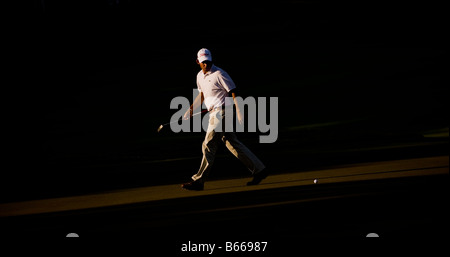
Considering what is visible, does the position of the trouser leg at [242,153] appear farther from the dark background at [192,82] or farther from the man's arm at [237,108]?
the dark background at [192,82]

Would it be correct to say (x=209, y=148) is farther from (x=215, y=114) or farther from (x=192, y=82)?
(x=192, y=82)

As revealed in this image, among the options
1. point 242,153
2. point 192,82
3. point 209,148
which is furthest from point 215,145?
point 192,82

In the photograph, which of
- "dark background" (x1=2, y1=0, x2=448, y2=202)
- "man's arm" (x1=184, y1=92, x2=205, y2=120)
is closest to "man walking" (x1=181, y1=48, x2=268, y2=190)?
"man's arm" (x1=184, y1=92, x2=205, y2=120)

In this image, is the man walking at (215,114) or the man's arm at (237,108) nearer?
the man's arm at (237,108)

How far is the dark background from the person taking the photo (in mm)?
12242

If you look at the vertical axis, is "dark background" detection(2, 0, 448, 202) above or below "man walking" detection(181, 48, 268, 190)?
above

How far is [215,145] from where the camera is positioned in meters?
9.23

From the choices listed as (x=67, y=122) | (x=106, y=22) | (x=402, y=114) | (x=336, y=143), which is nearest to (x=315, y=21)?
(x=106, y=22)

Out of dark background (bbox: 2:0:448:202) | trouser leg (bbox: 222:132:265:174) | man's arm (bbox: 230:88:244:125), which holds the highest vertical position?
dark background (bbox: 2:0:448:202)

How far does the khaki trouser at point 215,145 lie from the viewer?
906 centimetres

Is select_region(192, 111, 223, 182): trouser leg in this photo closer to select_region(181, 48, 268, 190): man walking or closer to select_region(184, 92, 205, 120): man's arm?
select_region(181, 48, 268, 190): man walking

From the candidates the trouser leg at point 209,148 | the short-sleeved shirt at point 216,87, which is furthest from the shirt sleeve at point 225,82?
the trouser leg at point 209,148

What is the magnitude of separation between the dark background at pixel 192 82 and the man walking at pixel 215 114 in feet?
4.35

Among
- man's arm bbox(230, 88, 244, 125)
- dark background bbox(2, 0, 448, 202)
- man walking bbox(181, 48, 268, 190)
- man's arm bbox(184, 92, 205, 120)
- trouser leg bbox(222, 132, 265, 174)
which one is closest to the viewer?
man's arm bbox(230, 88, 244, 125)
